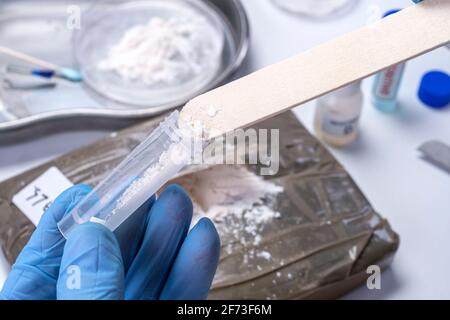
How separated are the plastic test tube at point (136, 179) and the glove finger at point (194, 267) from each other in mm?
77

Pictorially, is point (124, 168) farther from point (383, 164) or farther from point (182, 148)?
point (383, 164)

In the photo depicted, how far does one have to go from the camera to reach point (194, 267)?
616 mm

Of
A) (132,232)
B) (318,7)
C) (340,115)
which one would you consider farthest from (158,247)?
(318,7)

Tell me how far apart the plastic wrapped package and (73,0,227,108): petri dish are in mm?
126

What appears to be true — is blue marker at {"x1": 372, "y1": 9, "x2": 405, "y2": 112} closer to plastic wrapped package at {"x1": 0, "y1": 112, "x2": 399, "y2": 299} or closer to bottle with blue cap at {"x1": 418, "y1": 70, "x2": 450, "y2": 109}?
bottle with blue cap at {"x1": 418, "y1": 70, "x2": 450, "y2": 109}

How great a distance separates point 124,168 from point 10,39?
598 mm

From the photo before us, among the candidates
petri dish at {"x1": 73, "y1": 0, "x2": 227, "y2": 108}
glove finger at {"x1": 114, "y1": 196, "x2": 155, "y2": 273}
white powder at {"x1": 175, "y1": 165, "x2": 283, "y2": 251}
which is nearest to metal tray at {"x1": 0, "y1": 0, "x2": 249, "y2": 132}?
petri dish at {"x1": 73, "y1": 0, "x2": 227, "y2": 108}

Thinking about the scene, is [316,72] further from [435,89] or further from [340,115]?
[435,89]

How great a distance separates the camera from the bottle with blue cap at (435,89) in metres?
0.92

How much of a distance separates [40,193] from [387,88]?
0.55 metres

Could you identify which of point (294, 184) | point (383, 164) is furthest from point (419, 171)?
point (294, 184)

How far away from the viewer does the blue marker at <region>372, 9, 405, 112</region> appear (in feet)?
2.88

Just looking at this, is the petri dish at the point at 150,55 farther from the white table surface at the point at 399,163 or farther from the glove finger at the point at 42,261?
the glove finger at the point at 42,261

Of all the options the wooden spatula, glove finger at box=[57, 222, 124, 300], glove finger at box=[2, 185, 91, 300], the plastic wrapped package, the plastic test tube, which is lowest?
the plastic wrapped package
